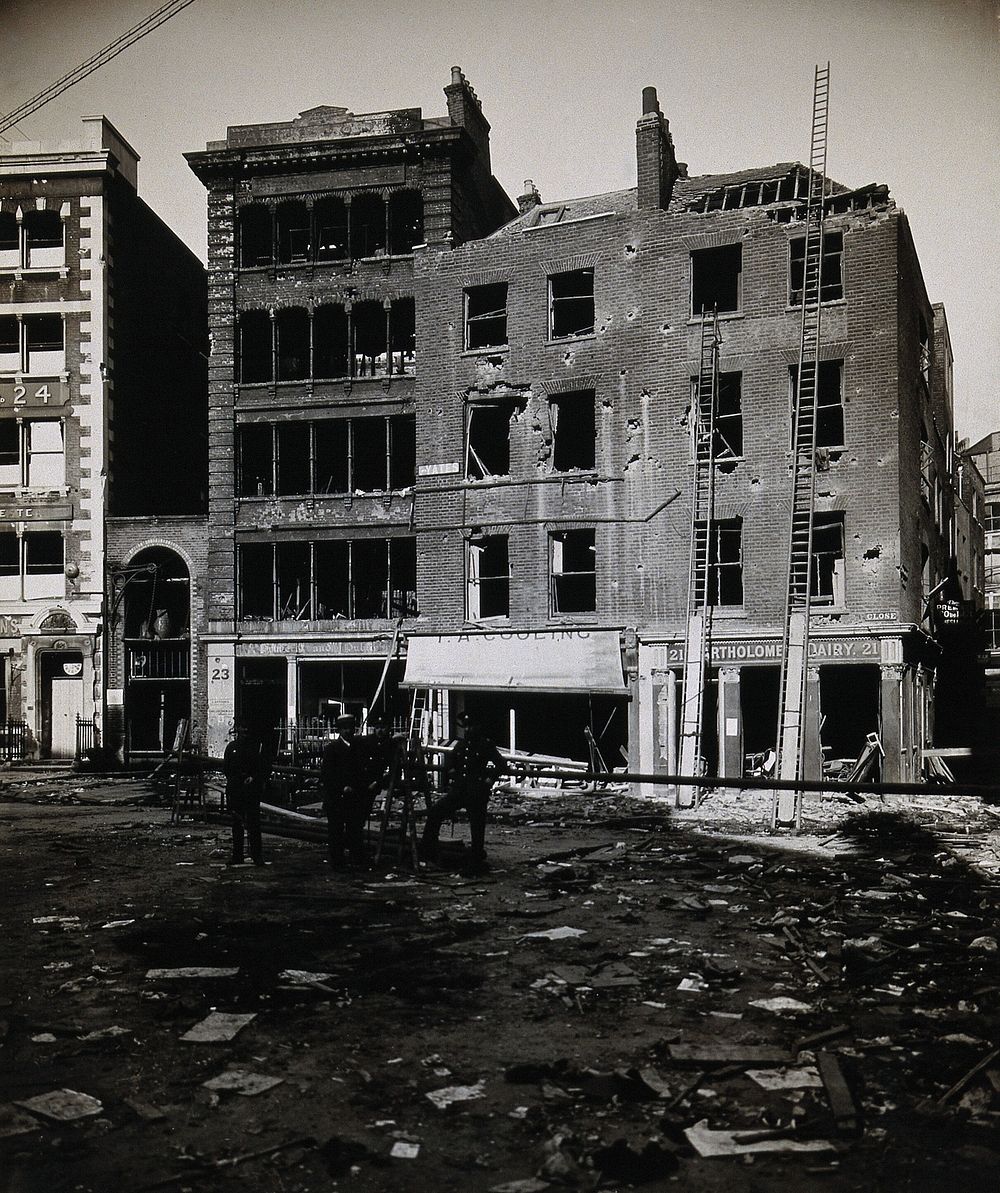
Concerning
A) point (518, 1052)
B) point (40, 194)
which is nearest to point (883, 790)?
point (518, 1052)

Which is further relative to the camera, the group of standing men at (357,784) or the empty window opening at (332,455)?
the empty window opening at (332,455)

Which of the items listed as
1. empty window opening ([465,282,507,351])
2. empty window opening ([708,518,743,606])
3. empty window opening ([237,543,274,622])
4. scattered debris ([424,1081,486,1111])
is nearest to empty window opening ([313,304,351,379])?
empty window opening ([465,282,507,351])

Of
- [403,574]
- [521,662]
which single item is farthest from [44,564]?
[521,662]

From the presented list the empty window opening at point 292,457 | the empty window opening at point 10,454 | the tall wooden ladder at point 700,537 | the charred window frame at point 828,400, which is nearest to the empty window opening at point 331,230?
the empty window opening at point 292,457

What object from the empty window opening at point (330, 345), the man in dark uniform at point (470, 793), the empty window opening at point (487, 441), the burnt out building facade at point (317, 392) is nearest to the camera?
the man in dark uniform at point (470, 793)

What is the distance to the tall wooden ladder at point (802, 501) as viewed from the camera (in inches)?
812

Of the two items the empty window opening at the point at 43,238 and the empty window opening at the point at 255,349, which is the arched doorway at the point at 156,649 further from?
the empty window opening at the point at 43,238

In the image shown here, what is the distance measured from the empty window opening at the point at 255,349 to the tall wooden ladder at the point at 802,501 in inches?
595

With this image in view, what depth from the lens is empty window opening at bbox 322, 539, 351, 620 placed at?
2939 centimetres

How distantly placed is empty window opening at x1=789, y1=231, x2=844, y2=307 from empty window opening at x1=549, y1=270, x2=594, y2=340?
200 inches

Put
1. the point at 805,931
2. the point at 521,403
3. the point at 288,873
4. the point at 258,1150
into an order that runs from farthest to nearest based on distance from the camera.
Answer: the point at 521,403
the point at 288,873
the point at 805,931
the point at 258,1150

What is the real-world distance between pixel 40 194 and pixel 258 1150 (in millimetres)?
32442

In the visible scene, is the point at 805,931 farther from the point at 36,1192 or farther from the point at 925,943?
the point at 36,1192

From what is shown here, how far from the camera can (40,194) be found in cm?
3095
